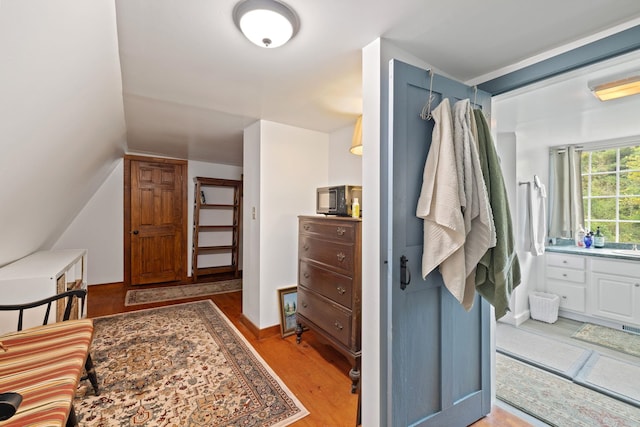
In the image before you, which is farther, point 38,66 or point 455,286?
point 455,286

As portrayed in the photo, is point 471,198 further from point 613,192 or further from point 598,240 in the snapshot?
point 613,192

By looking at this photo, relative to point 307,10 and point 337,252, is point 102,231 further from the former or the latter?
point 307,10

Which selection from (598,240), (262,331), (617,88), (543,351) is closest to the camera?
(617,88)

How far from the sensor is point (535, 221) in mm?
3162

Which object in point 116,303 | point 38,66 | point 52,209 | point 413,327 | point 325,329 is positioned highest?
A: point 38,66

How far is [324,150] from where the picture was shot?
316cm

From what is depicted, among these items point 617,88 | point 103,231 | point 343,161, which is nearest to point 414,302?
point 343,161

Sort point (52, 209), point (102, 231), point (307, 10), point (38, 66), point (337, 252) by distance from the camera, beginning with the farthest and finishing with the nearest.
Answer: point (102, 231) < point (52, 209) < point (337, 252) < point (307, 10) < point (38, 66)

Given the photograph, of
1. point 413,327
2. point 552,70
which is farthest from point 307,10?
point 413,327

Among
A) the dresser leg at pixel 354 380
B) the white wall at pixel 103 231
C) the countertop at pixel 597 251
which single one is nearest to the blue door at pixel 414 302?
the dresser leg at pixel 354 380

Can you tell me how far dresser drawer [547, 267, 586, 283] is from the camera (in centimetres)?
315

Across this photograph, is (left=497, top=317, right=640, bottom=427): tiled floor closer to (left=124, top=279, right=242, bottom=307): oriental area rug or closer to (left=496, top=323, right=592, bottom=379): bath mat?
(left=496, top=323, right=592, bottom=379): bath mat

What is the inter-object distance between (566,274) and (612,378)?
1.41m

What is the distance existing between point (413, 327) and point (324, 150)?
2.25m
